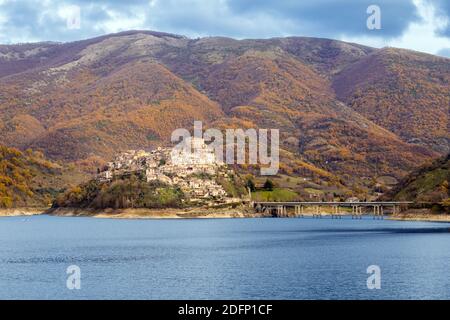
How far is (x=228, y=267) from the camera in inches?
3647

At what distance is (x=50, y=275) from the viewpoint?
85.4 metres

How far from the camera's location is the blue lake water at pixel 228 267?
72188mm

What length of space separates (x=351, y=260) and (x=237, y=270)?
58.1 ft

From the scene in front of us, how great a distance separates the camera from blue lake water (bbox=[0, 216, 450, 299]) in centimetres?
7219
